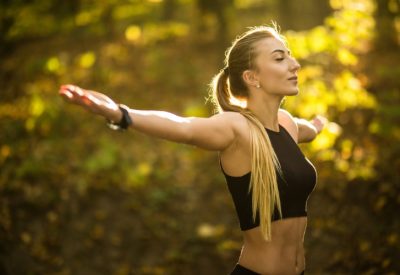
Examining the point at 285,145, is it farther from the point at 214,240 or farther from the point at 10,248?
the point at 10,248

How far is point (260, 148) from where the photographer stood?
3221 millimetres

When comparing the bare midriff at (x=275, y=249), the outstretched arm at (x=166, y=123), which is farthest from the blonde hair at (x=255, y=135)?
the outstretched arm at (x=166, y=123)

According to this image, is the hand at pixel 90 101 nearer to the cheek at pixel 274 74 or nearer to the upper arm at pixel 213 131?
the upper arm at pixel 213 131

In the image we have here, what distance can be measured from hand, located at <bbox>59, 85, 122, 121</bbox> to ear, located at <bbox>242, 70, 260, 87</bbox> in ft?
4.01

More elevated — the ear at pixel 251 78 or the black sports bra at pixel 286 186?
the ear at pixel 251 78

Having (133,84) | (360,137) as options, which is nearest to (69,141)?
(133,84)

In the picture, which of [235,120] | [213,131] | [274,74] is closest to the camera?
[213,131]

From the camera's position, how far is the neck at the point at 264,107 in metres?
3.49

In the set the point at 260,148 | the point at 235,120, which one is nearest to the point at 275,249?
the point at 260,148

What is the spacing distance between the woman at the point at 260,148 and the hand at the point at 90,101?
264 millimetres

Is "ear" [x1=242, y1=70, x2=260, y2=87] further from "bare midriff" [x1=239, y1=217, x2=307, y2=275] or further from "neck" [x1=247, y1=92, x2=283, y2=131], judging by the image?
"bare midriff" [x1=239, y1=217, x2=307, y2=275]

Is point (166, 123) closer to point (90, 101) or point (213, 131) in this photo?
point (213, 131)

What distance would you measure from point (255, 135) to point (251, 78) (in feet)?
1.68

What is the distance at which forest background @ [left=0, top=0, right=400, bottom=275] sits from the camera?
286 inches
